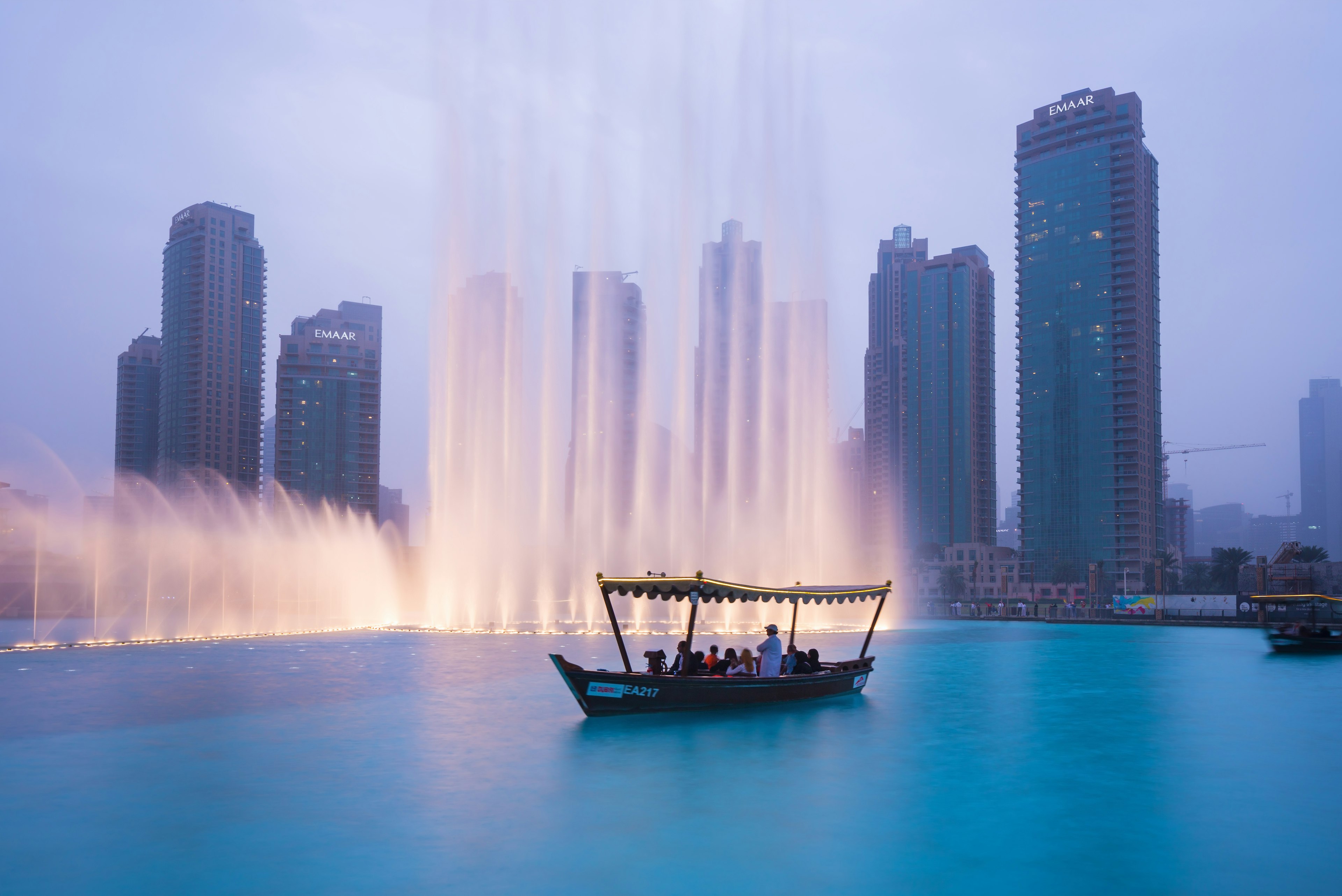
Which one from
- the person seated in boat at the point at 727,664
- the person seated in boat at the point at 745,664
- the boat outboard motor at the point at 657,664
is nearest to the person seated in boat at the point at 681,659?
the boat outboard motor at the point at 657,664

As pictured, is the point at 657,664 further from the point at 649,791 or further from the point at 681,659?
the point at 649,791

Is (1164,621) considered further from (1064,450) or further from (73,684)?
(73,684)

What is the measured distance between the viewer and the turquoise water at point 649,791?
14109 millimetres

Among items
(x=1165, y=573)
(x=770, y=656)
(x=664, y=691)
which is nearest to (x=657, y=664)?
(x=664, y=691)

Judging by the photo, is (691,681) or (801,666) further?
(801,666)

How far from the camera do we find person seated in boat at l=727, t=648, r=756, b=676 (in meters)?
30.6

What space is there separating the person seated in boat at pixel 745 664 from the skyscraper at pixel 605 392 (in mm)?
36854

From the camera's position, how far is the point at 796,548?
6712 centimetres

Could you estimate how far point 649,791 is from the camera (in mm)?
19156

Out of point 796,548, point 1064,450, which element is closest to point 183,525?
point 796,548

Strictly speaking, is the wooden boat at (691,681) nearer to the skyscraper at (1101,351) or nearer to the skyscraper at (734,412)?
the skyscraper at (734,412)

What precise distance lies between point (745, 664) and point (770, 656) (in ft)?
3.74

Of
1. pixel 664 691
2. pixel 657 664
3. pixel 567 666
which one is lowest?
pixel 664 691

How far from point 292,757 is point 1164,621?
112 meters
